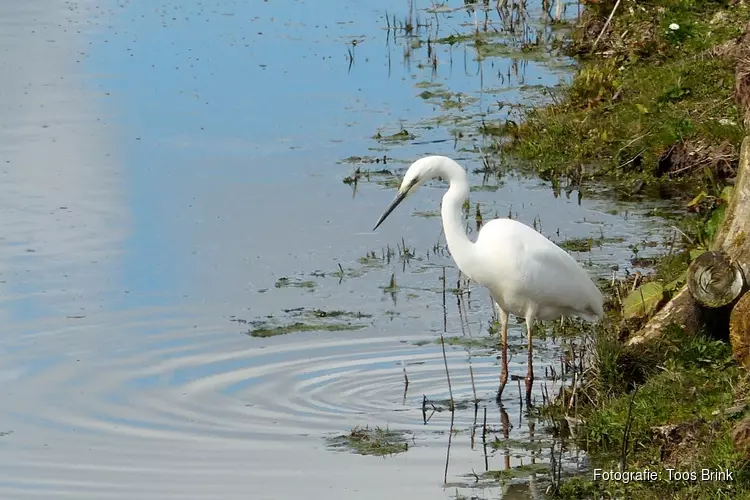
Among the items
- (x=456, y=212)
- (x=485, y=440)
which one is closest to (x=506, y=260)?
(x=456, y=212)

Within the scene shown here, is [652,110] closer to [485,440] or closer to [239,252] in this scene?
[239,252]

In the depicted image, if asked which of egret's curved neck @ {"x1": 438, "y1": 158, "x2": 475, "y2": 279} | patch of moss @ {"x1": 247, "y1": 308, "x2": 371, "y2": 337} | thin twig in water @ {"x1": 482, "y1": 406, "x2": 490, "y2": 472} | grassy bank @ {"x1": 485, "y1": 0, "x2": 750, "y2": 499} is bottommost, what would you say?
patch of moss @ {"x1": 247, "y1": 308, "x2": 371, "y2": 337}

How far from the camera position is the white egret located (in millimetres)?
8367

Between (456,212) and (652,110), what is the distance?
4981mm

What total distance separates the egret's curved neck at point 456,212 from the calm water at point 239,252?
0.67 m

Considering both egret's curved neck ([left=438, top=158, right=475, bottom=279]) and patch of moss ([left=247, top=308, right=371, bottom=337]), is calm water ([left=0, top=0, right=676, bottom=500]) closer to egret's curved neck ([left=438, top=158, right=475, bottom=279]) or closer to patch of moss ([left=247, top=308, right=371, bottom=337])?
patch of moss ([left=247, top=308, right=371, bottom=337])

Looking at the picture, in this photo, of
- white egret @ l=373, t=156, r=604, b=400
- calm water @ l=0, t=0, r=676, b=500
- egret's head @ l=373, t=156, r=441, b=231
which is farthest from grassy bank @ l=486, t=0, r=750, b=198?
egret's head @ l=373, t=156, r=441, b=231

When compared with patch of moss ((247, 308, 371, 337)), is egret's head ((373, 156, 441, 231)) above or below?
above

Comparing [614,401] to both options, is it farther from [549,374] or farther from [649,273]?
[649,273]

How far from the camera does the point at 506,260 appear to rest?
8.40 meters

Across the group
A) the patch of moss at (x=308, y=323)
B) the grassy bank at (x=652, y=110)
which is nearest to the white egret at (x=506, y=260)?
the patch of moss at (x=308, y=323)

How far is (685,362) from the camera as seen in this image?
7676 millimetres

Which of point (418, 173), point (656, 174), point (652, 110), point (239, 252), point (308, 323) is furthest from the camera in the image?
point (652, 110)

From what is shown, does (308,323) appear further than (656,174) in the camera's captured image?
No
